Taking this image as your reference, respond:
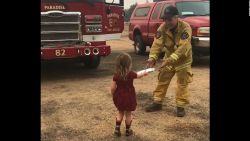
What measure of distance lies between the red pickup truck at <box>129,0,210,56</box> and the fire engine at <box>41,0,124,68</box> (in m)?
2.64

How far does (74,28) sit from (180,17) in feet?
12.3

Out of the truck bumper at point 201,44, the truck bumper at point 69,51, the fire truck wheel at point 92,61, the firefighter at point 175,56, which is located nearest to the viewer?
the firefighter at point 175,56

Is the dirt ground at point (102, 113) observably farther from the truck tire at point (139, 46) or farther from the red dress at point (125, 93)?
the truck tire at point (139, 46)

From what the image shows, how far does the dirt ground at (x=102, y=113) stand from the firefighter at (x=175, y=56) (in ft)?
0.77

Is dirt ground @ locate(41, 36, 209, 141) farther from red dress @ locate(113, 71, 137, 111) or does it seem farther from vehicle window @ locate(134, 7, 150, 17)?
vehicle window @ locate(134, 7, 150, 17)

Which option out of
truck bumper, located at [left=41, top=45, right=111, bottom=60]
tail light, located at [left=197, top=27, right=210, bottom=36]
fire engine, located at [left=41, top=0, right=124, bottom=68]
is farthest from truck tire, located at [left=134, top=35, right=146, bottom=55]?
truck bumper, located at [left=41, top=45, right=111, bottom=60]

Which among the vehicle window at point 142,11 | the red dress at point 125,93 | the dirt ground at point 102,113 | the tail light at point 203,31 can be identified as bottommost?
the dirt ground at point 102,113

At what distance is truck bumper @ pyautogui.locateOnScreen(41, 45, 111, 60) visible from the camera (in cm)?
856

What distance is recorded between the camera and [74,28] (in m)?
9.14

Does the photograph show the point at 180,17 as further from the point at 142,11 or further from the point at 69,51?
the point at 69,51

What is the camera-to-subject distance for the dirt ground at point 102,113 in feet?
17.0

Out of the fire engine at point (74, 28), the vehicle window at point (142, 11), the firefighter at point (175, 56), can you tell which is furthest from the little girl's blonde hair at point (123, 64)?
the vehicle window at point (142, 11)
